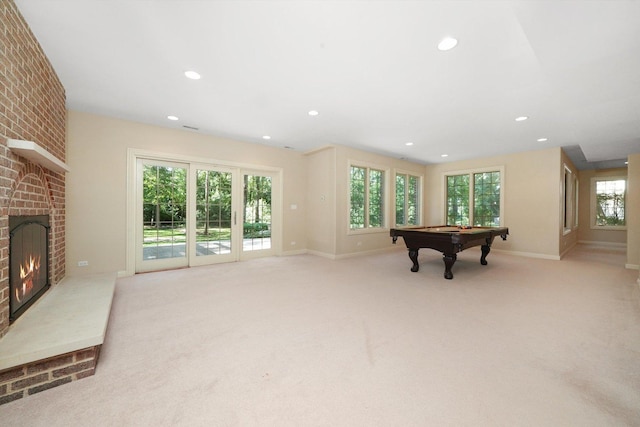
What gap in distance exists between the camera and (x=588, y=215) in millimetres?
8453

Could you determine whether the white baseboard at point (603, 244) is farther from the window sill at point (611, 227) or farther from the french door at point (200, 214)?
the french door at point (200, 214)

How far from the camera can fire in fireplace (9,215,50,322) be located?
194 centimetres

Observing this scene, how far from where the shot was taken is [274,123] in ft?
14.1

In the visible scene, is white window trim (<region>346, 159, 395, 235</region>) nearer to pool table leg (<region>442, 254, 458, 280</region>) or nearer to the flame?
pool table leg (<region>442, 254, 458, 280</region>)

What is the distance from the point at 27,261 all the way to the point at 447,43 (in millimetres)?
4106

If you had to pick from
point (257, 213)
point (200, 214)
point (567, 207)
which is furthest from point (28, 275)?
point (567, 207)

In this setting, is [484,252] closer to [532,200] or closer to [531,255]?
[531,255]

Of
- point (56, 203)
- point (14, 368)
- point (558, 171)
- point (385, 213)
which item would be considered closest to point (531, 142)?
point (558, 171)

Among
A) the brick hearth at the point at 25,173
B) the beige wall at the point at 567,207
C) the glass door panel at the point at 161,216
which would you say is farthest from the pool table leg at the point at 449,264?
the glass door panel at the point at 161,216

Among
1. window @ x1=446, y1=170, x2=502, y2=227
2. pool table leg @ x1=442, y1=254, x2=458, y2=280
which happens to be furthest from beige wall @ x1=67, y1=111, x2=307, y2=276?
window @ x1=446, y1=170, x2=502, y2=227

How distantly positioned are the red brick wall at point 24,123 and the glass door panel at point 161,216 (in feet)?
3.85

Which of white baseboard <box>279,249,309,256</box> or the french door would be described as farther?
white baseboard <box>279,249,309,256</box>

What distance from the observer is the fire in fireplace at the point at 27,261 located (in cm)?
194

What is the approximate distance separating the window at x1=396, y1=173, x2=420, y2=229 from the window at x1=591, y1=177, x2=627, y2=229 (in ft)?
19.2
